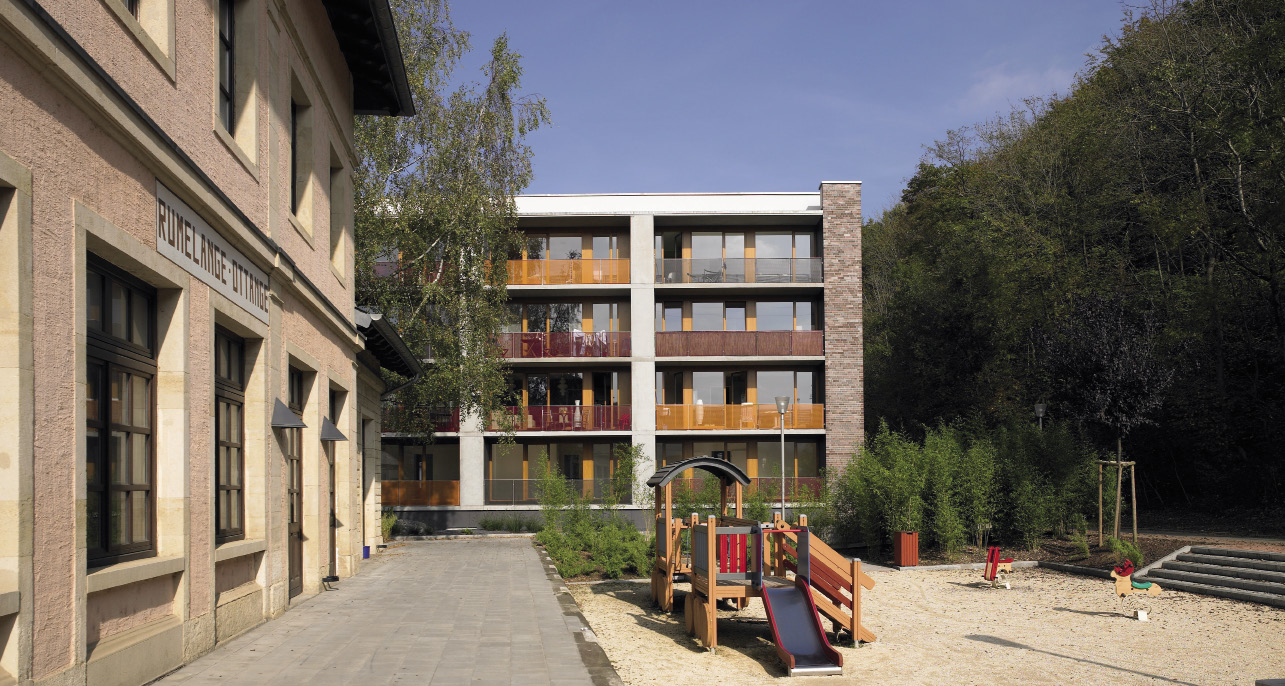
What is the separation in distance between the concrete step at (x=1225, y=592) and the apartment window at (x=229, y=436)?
14158mm

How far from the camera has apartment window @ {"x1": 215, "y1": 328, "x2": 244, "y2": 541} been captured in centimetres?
995

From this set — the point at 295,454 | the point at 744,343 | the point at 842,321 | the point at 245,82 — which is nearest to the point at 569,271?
the point at 744,343

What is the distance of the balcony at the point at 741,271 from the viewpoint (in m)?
36.6

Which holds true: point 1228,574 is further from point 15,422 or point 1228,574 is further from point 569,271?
point 569,271

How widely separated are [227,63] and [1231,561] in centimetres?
1753

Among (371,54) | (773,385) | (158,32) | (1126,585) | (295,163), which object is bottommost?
(1126,585)

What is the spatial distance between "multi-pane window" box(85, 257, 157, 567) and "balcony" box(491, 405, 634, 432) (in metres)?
27.8

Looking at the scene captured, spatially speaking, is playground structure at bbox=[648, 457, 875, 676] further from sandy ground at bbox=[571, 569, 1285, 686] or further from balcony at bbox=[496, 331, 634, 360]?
balcony at bbox=[496, 331, 634, 360]

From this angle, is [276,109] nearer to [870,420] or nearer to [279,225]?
[279,225]

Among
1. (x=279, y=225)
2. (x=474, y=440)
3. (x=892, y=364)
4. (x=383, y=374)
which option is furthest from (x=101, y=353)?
(x=892, y=364)

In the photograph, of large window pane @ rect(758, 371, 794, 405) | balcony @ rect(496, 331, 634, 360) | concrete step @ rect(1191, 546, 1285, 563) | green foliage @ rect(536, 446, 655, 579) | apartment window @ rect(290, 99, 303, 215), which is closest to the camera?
apartment window @ rect(290, 99, 303, 215)

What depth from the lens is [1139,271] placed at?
35438 millimetres

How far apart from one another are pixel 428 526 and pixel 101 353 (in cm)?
2942

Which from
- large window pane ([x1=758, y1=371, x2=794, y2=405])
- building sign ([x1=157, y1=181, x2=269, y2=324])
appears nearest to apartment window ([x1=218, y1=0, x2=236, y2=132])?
building sign ([x1=157, y1=181, x2=269, y2=324])
